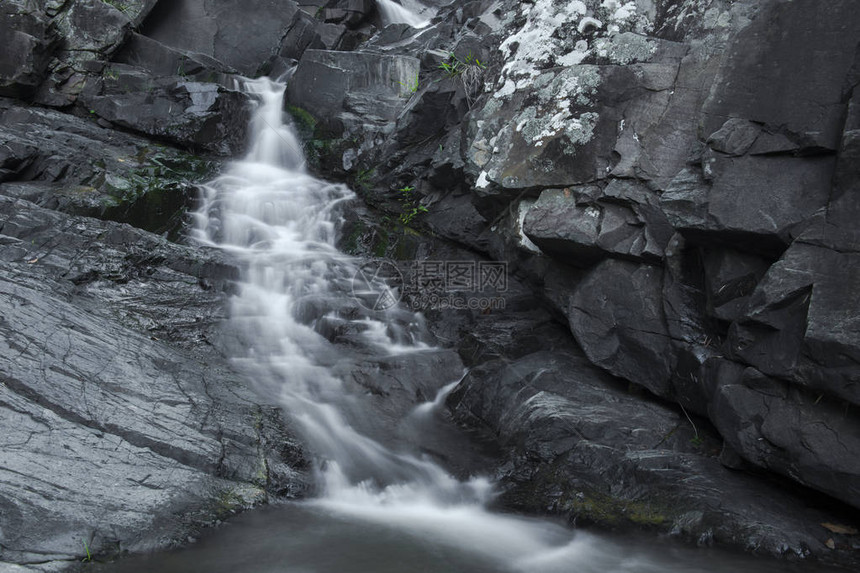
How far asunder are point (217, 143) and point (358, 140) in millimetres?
3074

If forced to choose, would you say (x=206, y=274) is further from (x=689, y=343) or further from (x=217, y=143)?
(x=689, y=343)

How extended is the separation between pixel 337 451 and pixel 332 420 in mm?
506

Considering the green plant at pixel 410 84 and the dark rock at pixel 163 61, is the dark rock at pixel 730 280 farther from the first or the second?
the dark rock at pixel 163 61

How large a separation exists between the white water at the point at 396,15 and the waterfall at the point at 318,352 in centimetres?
625

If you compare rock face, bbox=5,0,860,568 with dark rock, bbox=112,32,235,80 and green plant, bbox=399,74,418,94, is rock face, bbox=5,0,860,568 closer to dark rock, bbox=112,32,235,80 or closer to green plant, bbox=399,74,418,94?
green plant, bbox=399,74,418,94

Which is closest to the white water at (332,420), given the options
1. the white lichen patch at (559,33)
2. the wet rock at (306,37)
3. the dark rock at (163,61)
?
the white lichen patch at (559,33)

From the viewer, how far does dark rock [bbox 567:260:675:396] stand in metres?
5.48

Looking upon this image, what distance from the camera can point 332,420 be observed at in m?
6.03

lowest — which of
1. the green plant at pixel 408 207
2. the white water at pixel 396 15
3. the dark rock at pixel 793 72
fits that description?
the green plant at pixel 408 207

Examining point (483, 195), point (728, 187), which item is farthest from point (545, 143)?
point (728, 187)

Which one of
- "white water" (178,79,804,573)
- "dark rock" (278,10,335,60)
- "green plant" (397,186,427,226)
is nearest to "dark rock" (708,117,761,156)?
"white water" (178,79,804,573)

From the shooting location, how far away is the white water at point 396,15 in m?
17.7

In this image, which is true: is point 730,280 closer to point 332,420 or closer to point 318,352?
point 332,420

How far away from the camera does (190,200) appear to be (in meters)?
10.2
